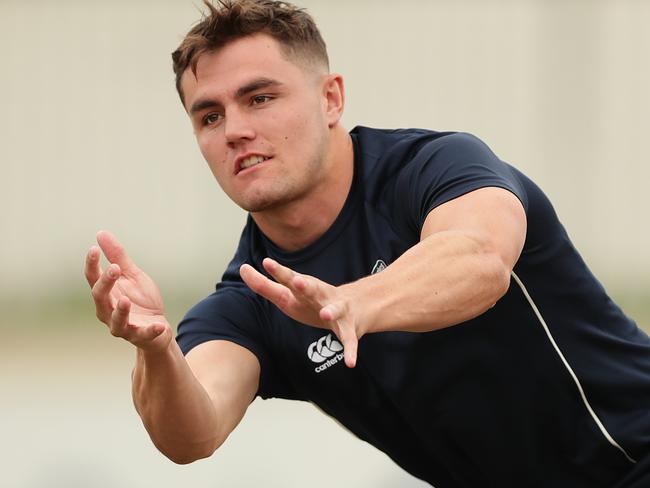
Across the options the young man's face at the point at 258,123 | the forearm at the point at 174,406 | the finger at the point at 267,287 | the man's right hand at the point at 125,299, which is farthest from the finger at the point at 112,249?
the young man's face at the point at 258,123

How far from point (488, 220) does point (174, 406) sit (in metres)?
1.17

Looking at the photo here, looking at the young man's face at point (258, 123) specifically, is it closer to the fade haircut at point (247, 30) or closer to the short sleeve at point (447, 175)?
the fade haircut at point (247, 30)

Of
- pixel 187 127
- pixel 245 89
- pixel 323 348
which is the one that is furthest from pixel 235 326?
pixel 187 127

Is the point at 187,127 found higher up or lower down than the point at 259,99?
lower down

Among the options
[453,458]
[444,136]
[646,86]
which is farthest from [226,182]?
[646,86]

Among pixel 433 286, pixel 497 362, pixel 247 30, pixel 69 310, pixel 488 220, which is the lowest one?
pixel 69 310

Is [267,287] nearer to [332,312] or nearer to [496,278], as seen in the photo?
[332,312]

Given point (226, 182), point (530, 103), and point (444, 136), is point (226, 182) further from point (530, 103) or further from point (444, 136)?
point (530, 103)

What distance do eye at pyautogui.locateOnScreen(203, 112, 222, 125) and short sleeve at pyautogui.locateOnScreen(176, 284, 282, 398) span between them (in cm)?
61

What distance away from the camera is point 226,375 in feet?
15.6

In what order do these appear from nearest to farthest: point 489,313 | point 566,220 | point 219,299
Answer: point 489,313 → point 219,299 → point 566,220

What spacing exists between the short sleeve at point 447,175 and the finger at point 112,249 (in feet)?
3.06

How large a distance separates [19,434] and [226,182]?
19.3 feet

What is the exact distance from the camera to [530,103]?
12.0 metres
